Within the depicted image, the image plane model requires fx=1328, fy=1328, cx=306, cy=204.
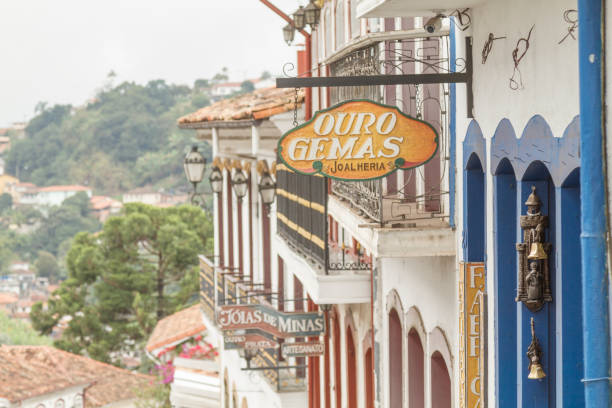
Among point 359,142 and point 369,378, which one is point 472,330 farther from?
point 369,378

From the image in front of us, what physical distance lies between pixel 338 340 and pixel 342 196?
12.9 ft

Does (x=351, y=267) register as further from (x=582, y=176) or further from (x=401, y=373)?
(x=582, y=176)

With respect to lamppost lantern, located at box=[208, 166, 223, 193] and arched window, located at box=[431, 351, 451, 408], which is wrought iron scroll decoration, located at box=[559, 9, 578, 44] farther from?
lamppost lantern, located at box=[208, 166, 223, 193]

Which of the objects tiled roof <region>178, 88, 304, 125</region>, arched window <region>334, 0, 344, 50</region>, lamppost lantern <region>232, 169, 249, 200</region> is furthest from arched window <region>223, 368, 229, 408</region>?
arched window <region>334, 0, 344, 50</region>

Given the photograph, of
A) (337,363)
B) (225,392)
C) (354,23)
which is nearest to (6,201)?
(225,392)

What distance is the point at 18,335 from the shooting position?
259 ft

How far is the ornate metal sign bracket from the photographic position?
24.6 ft

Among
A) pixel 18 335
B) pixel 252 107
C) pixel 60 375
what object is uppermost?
pixel 252 107

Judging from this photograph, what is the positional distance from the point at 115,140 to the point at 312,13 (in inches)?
5878

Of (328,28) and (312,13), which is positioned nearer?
(328,28)

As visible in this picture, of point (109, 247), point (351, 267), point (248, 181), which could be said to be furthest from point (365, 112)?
point (109, 247)

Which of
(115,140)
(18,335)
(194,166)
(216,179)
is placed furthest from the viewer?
(115,140)

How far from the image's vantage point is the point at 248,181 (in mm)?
21047

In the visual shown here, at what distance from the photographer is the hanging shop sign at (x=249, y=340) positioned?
1630 cm
